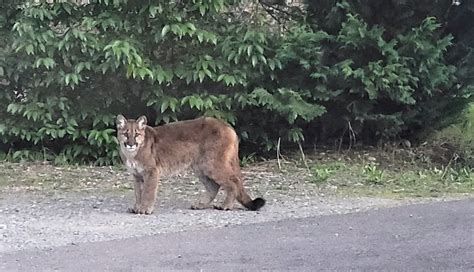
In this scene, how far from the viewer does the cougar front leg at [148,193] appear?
10156 millimetres

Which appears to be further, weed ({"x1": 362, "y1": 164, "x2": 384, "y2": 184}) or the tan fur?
weed ({"x1": 362, "y1": 164, "x2": 384, "y2": 184})

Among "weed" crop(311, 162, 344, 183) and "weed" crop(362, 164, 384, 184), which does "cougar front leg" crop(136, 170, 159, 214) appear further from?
"weed" crop(362, 164, 384, 184)

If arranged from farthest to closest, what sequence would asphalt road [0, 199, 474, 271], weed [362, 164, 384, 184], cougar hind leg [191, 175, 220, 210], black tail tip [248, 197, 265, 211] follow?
weed [362, 164, 384, 184]
cougar hind leg [191, 175, 220, 210]
black tail tip [248, 197, 265, 211]
asphalt road [0, 199, 474, 271]

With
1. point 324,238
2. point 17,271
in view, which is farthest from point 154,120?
point 17,271

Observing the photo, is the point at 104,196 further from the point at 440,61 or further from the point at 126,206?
the point at 440,61

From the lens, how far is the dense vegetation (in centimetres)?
1317

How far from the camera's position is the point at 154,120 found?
13836mm

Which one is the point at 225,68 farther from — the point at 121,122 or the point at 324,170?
the point at 121,122

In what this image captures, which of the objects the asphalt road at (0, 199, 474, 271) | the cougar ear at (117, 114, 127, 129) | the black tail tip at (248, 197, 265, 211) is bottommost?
the black tail tip at (248, 197, 265, 211)

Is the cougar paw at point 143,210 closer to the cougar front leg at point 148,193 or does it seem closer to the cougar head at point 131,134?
the cougar front leg at point 148,193

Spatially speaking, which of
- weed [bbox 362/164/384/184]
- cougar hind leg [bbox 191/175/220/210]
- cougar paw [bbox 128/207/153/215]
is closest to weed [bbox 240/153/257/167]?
weed [bbox 362/164/384/184]

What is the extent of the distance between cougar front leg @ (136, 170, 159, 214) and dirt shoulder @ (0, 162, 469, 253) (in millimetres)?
132

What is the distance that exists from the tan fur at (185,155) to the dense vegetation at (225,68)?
2.60 m

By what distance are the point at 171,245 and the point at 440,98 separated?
677 centimetres
